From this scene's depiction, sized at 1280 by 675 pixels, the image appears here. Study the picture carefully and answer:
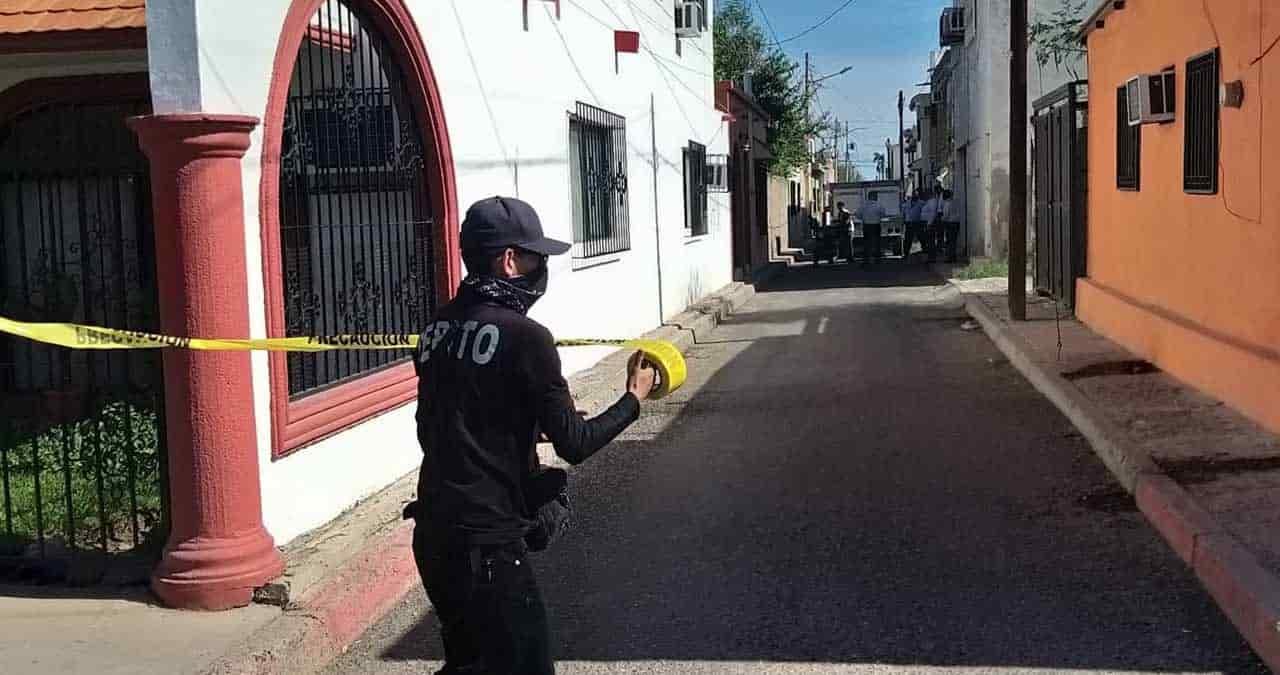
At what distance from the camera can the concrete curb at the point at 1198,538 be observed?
15.9 ft

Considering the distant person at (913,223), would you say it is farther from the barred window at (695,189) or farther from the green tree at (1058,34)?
the barred window at (695,189)

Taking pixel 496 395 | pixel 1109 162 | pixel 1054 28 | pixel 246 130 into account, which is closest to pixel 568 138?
pixel 1109 162

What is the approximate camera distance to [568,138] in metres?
12.4

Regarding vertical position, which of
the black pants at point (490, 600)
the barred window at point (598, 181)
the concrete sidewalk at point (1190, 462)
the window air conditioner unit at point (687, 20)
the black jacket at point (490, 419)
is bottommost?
the concrete sidewalk at point (1190, 462)

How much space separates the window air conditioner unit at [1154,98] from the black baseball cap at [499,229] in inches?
337

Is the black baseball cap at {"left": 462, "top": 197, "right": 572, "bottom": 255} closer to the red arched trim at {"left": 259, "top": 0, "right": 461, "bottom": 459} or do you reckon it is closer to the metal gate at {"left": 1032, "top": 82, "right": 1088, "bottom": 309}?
the red arched trim at {"left": 259, "top": 0, "right": 461, "bottom": 459}

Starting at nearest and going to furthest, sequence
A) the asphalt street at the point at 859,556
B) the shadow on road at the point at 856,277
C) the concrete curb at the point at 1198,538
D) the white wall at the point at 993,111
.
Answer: the concrete curb at the point at 1198,538 < the asphalt street at the point at 859,556 < the white wall at the point at 993,111 < the shadow on road at the point at 856,277

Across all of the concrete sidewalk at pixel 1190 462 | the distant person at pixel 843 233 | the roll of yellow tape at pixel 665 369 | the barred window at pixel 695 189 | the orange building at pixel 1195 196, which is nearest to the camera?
the roll of yellow tape at pixel 665 369

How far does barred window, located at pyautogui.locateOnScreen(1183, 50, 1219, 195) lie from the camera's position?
9.42m

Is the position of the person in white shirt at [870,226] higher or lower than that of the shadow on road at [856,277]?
higher

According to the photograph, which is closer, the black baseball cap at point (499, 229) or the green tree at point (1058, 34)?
the black baseball cap at point (499, 229)

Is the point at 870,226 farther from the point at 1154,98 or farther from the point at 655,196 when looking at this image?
the point at 1154,98

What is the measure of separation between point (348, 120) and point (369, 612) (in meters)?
3.00

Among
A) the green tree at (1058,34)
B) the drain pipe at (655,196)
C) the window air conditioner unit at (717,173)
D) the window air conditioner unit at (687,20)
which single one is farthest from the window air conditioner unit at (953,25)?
the drain pipe at (655,196)
